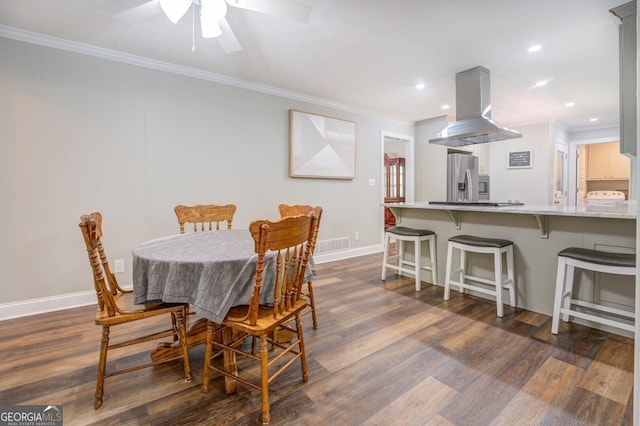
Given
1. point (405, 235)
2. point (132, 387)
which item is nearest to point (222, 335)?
point (132, 387)

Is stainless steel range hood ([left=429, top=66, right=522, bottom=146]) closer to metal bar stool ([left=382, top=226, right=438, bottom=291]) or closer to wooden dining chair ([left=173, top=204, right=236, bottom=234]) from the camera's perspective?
metal bar stool ([left=382, top=226, right=438, bottom=291])

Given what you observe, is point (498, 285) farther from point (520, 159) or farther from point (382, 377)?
point (520, 159)

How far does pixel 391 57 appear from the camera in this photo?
3.01 meters

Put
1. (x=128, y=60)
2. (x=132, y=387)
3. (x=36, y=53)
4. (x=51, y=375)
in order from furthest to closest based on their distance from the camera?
(x=128, y=60) < (x=36, y=53) < (x=51, y=375) < (x=132, y=387)

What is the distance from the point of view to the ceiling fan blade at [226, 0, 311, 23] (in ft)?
6.02

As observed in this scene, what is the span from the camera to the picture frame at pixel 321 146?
159 inches

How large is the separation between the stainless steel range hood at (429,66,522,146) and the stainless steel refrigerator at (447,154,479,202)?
721 millimetres

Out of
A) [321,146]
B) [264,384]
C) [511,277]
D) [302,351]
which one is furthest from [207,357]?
[321,146]

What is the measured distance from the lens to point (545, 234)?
2539 mm

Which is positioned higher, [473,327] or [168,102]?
[168,102]

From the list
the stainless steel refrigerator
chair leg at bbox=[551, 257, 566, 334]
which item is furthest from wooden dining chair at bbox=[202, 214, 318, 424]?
the stainless steel refrigerator

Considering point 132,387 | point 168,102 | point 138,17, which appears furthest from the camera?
point 168,102

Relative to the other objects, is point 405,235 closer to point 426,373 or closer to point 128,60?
point 426,373

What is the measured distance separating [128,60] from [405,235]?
3307mm
